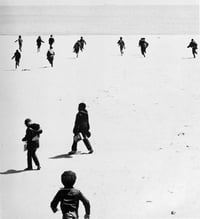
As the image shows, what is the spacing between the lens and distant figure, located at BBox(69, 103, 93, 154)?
974cm

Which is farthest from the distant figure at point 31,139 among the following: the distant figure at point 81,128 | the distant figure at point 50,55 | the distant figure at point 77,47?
the distant figure at point 77,47

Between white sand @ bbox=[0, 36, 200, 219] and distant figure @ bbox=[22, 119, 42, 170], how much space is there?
7.8 inches

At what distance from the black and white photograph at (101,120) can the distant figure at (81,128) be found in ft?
0.06

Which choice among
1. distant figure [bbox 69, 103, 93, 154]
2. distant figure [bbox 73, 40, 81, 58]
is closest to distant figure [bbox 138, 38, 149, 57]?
distant figure [bbox 73, 40, 81, 58]

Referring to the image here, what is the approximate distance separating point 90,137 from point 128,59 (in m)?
4.74

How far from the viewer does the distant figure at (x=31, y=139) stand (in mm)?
9148

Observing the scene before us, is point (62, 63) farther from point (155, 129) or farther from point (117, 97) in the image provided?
point (155, 129)

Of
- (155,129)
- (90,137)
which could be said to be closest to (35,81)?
(90,137)

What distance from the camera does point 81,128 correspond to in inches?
385

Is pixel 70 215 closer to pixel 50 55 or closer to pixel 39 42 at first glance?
pixel 39 42

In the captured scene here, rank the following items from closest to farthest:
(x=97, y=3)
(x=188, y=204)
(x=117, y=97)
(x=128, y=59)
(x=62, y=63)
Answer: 1. (x=188, y=204)
2. (x=97, y=3)
3. (x=117, y=97)
4. (x=62, y=63)
5. (x=128, y=59)

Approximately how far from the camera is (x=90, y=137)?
399 inches

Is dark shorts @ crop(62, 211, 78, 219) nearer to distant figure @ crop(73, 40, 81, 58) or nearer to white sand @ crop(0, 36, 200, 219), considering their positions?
white sand @ crop(0, 36, 200, 219)

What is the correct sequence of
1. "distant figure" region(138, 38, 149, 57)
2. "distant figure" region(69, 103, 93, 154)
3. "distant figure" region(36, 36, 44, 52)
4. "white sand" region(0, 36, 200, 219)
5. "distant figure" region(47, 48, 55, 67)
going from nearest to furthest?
"white sand" region(0, 36, 200, 219) → "distant figure" region(69, 103, 93, 154) → "distant figure" region(36, 36, 44, 52) → "distant figure" region(47, 48, 55, 67) → "distant figure" region(138, 38, 149, 57)
